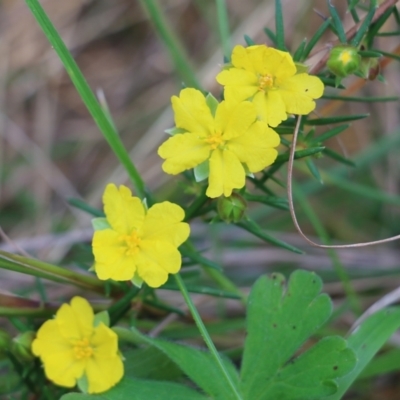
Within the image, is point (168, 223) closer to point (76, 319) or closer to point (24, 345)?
point (76, 319)

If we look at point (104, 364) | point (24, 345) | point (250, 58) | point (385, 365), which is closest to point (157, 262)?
point (104, 364)

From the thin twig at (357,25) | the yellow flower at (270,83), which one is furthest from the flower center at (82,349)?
the thin twig at (357,25)

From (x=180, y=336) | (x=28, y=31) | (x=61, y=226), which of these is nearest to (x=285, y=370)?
(x=180, y=336)

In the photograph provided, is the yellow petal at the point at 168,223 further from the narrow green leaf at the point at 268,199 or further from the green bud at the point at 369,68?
the green bud at the point at 369,68

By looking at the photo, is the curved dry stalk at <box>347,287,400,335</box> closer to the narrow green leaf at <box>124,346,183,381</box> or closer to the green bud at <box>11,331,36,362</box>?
the narrow green leaf at <box>124,346,183,381</box>

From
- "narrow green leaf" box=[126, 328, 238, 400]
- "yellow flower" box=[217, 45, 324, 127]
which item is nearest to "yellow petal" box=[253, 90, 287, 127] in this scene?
"yellow flower" box=[217, 45, 324, 127]
